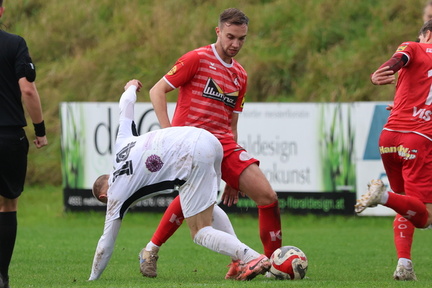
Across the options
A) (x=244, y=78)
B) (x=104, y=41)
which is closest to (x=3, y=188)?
(x=244, y=78)

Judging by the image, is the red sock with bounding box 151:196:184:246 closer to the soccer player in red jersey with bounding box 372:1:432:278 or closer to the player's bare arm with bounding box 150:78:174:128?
the player's bare arm with bounding box 150:78:174:128

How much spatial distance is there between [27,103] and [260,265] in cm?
211

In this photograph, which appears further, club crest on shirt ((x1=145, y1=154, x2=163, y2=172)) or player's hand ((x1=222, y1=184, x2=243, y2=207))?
player's hand ((x1=222, y1=184, x2=243, y2=207))

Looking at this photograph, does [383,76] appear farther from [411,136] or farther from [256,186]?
[256,186]

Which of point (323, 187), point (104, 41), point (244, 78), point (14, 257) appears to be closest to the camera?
point (244, 78)

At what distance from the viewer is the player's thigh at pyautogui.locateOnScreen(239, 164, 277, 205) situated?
7914mm

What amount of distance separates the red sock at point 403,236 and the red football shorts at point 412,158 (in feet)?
1.03

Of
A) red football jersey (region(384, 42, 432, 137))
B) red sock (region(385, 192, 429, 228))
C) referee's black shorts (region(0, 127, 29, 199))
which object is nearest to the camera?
referee's black shorts (region(0, 127, 29, 199))

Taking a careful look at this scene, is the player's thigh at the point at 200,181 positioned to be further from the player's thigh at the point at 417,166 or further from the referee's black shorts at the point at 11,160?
the player's thigh at the point at 417,166

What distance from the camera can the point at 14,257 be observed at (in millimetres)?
10305

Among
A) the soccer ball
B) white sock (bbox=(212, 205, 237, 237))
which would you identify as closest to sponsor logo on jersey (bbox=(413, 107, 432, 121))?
the soccer ball

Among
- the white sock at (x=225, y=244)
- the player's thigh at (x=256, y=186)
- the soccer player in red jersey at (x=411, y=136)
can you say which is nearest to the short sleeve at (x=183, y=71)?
the player's thigh at (x=256, y=186)

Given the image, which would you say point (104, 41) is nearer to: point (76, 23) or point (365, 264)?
point (76, 23)

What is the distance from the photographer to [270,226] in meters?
8.02
